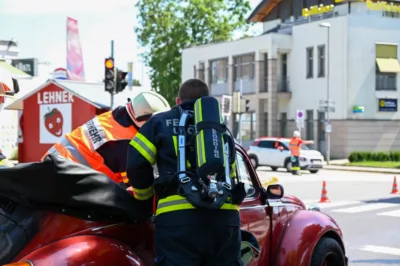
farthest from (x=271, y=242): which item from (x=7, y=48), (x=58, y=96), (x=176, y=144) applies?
(x=7, y=48)

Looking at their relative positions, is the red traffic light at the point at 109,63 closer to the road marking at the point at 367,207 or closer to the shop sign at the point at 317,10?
the road marking at the point at 367,207

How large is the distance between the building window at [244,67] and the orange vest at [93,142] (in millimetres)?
40610

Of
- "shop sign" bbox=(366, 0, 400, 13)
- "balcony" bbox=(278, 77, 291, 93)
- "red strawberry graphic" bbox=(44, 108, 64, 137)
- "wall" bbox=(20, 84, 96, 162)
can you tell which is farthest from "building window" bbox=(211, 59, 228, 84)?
"red strawberry graphic" bbox=(44, 108, 64, 137)

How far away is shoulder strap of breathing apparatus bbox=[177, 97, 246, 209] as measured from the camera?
3.43 m

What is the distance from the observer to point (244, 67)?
1807 inches

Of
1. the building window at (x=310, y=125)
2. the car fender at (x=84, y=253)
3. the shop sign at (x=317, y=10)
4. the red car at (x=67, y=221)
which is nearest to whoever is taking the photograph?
the car fender at (x=84, y=253)

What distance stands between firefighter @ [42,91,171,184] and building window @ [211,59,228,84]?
43.1 m

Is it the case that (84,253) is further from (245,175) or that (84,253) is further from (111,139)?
(245,175)

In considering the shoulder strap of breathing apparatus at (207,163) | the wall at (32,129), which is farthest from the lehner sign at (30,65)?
the shoulder strap of breathing apparatus at (207,163)

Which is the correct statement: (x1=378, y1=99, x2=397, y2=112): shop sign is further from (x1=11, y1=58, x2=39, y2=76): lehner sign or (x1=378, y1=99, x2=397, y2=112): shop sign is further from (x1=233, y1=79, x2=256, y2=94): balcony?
(x1=11, y1=58, x2=39, y2=76): lehner sign

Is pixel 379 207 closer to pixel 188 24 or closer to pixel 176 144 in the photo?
pixel 176 144

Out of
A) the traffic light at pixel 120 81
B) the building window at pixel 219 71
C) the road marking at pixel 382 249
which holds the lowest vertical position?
the road marking at pixel 382 249

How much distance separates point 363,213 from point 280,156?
1579 cm

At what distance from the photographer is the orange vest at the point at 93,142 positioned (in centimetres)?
459
